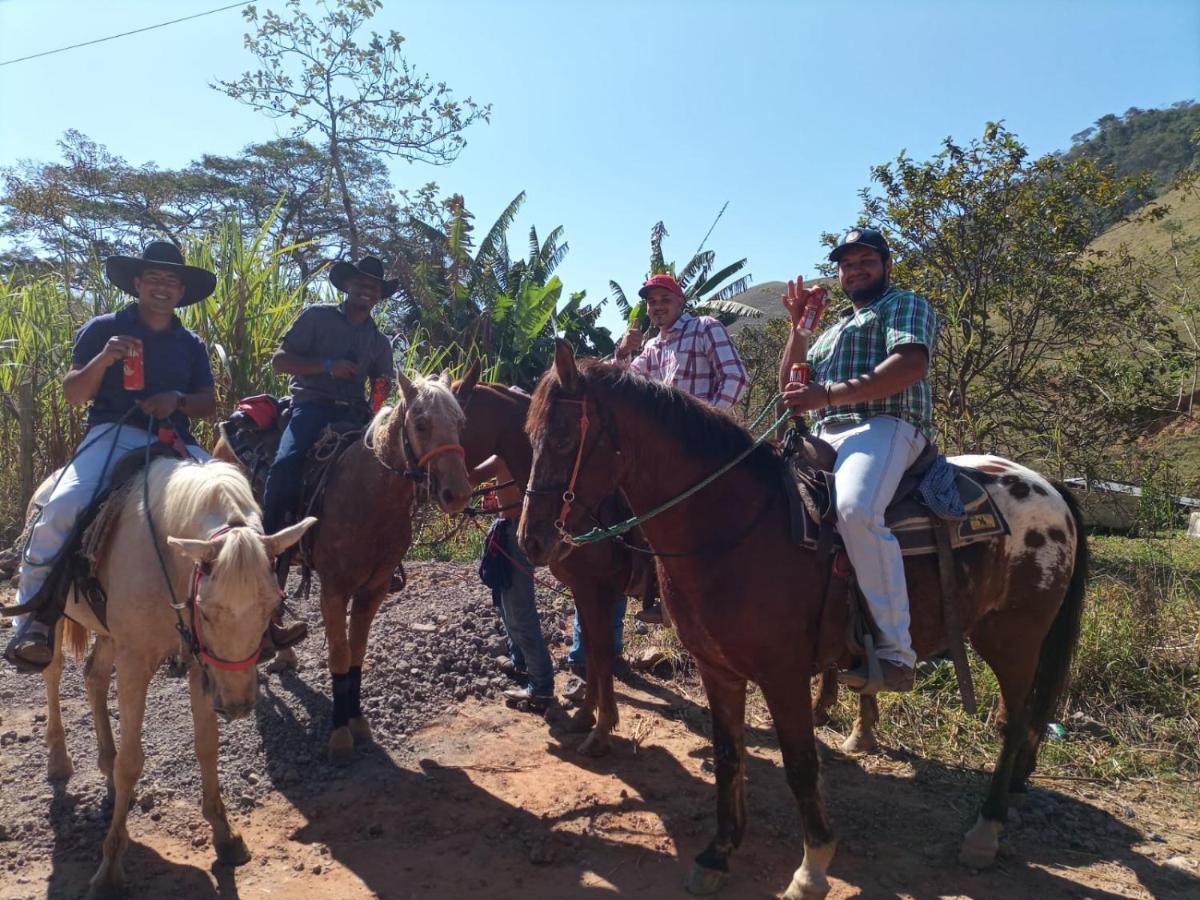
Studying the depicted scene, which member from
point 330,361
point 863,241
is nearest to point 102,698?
point 330,361

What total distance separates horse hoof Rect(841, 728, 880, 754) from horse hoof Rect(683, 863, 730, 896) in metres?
1.78

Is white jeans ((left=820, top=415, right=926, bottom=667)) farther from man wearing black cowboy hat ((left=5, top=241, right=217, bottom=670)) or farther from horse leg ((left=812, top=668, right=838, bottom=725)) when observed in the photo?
man wearing black cowboy hat ((left=5, top=241, right=217, bottom=670))

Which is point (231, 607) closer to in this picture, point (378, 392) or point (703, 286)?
point (378, 392)

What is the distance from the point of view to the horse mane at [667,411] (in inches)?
122

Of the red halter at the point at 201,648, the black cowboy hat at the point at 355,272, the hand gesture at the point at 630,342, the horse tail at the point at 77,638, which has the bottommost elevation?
the horse tail at the point at 77,638

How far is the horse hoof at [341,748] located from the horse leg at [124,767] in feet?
4.14

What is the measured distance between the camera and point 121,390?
4.23 meters

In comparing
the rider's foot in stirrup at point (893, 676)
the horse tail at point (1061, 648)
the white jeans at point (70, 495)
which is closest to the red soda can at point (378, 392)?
the white jeans at point (70, 495)

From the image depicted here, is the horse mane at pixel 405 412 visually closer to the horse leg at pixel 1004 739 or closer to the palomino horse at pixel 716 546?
the palomino horse at pixel 716 546

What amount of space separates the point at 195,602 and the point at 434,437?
1530 mm

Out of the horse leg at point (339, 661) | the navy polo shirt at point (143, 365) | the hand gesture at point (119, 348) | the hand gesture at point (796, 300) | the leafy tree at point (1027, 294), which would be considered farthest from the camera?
the leafy tree at point (1027, 294)

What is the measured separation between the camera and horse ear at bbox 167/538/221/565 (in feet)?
9.52

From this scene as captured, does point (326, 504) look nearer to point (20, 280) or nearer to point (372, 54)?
point (20, 280)

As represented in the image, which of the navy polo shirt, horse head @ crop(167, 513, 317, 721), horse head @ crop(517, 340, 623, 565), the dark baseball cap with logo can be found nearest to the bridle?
horse head @ crop(167, 513, 317, 721)
